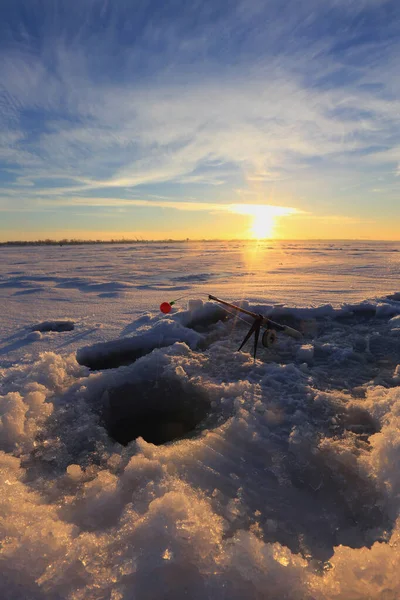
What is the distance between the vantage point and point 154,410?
13.9 feet

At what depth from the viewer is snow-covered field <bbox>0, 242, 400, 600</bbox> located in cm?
202

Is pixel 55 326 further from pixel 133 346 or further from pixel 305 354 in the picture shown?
pixel 305 354

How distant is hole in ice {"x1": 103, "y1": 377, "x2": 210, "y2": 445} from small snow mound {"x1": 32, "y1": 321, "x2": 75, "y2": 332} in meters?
2.62

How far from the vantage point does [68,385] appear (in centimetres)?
439

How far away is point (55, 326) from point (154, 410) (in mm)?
3463

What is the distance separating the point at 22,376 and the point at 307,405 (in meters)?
3.68

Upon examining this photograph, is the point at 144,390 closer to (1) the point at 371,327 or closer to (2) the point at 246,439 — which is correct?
(2) the point at 246,439

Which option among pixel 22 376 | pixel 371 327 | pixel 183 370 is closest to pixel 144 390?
pixel 183 370

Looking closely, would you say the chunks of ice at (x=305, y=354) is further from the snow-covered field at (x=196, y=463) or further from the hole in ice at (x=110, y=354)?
the hole in ice at (x=110, y=354)

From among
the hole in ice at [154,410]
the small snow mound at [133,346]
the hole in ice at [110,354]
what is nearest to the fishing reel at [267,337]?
the hole in ice at [154,410]

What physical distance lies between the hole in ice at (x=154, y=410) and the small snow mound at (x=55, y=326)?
2.62 m

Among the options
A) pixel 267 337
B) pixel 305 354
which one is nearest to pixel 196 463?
pixel 267 337

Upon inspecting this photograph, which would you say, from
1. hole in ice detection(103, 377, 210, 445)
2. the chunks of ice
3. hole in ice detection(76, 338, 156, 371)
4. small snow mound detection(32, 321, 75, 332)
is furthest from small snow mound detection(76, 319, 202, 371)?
the chunks of ice

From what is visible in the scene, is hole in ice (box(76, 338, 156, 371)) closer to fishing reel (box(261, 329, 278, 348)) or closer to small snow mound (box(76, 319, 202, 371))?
small snow mound (box(76, 319, 202, 371))
